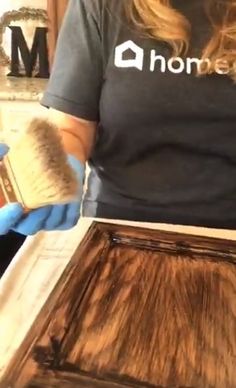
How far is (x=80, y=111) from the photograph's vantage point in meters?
0.82

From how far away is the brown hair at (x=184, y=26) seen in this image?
798 millimetres

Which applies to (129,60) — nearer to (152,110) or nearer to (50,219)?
(152,110)

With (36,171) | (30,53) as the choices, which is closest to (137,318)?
(36,171)

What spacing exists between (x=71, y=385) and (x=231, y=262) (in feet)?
0.76

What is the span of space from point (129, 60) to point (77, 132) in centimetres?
12

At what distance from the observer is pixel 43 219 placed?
62 centimetres

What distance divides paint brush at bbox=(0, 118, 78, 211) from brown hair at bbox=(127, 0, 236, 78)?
300 mm

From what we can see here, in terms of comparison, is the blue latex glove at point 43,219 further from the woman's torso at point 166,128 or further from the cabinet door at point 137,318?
the woman's torso at point 166,128

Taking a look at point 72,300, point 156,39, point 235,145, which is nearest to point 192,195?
point 235,145

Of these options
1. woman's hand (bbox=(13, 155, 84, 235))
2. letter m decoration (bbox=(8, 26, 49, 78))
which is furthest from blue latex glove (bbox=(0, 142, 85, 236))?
letter m decoration (bbox=(8, 26, 49, 78))

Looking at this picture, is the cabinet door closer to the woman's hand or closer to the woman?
the woman's hand

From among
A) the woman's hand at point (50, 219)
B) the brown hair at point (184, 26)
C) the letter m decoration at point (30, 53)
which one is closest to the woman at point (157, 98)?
the brown hair at point (184, 26)

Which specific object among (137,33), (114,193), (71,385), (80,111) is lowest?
(71,385)

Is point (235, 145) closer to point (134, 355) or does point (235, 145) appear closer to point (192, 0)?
point (192, 0)
